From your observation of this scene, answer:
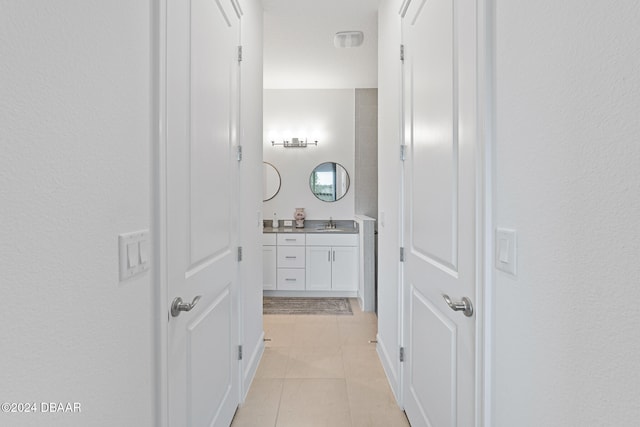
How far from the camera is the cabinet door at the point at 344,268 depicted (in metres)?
4.40

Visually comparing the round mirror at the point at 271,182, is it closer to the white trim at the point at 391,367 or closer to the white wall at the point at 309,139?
the white wall at the point at 309,139

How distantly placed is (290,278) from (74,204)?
12.5 feet

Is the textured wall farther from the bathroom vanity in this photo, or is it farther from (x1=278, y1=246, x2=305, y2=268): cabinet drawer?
(x1=278, y1=246, x2=305, y2=268): cabinet drawer

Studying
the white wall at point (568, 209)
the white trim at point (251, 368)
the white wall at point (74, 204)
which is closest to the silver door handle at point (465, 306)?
the white wall at point (568, 209)

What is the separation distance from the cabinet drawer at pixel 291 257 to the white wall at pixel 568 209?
349 cm

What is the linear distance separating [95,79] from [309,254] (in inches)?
147

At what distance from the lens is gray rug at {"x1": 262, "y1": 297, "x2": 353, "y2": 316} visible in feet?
12.9

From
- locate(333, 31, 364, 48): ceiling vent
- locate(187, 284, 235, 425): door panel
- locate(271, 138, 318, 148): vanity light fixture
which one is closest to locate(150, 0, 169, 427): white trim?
locate(187, 284, 235, 425): door panel

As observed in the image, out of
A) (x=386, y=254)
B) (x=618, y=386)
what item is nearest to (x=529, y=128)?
(x=618, y=386)

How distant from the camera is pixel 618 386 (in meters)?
0.59

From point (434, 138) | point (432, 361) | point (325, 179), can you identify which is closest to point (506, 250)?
point (434, 138)

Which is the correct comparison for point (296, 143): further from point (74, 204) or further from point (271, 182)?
point (74, 204)

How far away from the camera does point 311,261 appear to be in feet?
14.5

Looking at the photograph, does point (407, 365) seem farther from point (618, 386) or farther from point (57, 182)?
point (57, 182)
